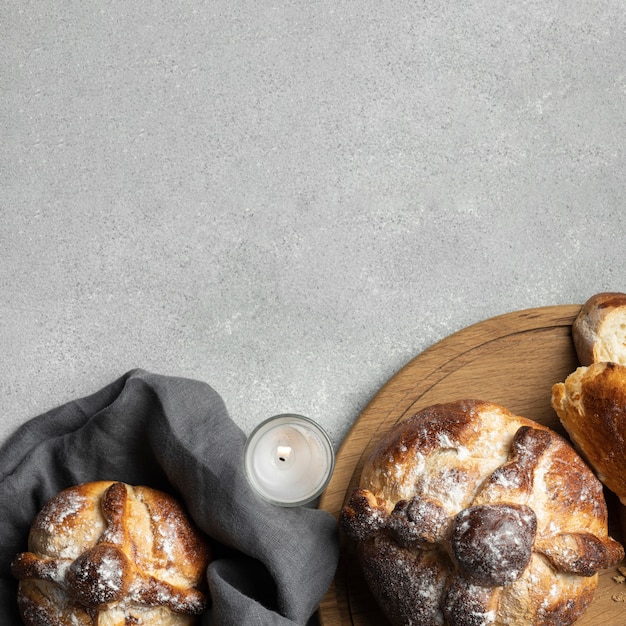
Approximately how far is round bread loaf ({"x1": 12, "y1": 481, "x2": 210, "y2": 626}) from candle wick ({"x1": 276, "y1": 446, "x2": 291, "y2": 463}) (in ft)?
0.96

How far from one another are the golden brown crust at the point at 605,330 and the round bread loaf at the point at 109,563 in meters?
1.12

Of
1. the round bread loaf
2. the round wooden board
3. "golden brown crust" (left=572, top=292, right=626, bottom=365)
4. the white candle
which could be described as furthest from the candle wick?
"golden brown crust" (left=572, top=292, right=626, bottom=365)

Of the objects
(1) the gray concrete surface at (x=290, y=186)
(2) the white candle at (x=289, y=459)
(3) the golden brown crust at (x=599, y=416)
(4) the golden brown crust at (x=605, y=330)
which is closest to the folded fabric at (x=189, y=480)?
(2) the white candle at (x=289, y=459)

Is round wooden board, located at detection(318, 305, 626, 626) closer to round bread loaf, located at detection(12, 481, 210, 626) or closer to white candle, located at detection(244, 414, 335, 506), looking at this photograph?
white candle, located at detection(244, 414, 335, 506)

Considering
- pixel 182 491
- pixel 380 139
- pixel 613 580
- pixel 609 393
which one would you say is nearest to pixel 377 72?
pixel 380 139

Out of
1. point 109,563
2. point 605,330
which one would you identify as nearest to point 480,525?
point 605,330

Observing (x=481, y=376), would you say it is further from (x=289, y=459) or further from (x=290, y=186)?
(x=290, y=186)

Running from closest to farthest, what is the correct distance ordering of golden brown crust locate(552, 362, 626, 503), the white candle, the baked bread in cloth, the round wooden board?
the baked bread in cloth, golden brown crust locate(552, 362, 626, 503), the white candle, the round wooden board

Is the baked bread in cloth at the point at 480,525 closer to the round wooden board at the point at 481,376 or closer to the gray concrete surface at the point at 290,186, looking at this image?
the round wooden board at the point at 481,376

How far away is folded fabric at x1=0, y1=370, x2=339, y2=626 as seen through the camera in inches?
75.5

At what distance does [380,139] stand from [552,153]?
513mm

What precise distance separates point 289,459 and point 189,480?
10.1 inches

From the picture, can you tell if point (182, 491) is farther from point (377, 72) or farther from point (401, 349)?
point (377, 72)

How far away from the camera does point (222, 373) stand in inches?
87.7
